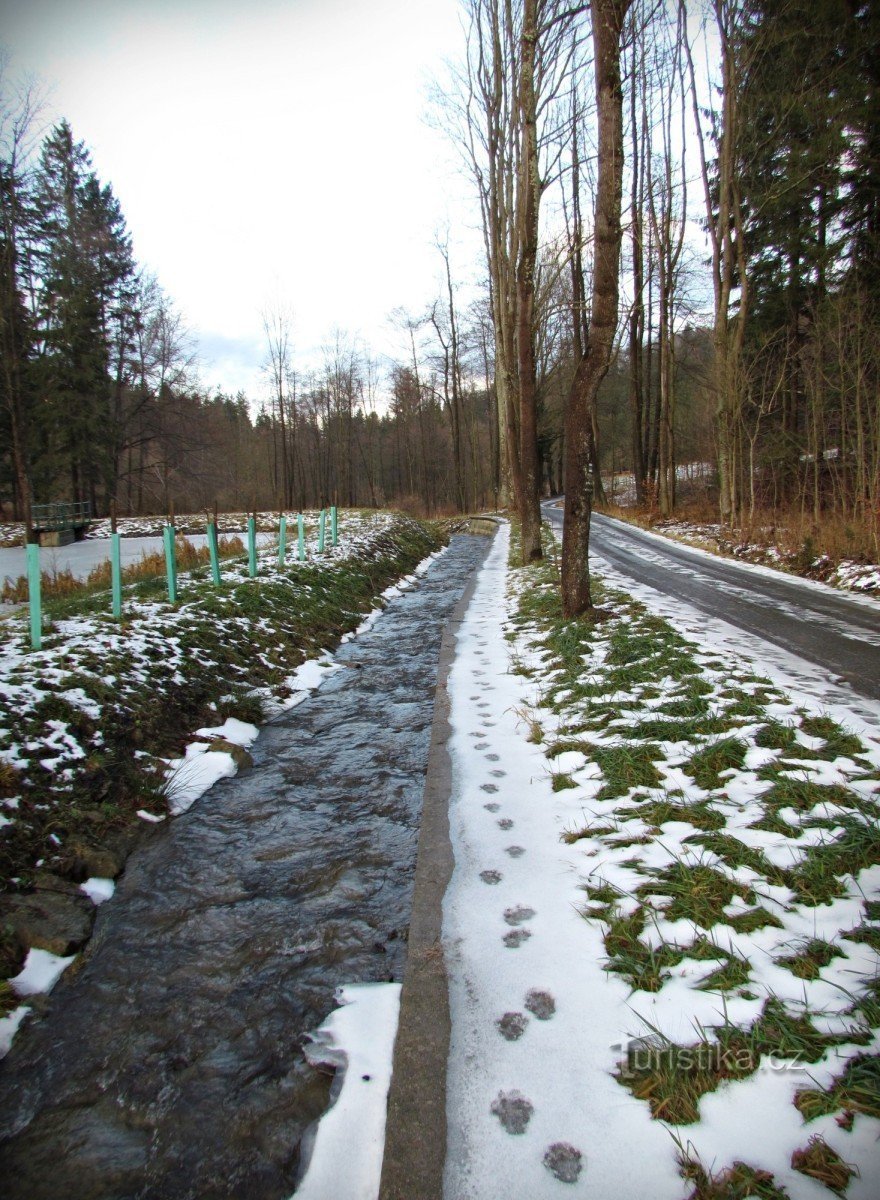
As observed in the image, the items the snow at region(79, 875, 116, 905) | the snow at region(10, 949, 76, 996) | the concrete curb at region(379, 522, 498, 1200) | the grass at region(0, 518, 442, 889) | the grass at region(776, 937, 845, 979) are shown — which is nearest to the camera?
the concrete curb at region(379, 522, 498, 1200)

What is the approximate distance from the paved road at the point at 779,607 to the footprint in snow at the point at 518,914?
3453mm

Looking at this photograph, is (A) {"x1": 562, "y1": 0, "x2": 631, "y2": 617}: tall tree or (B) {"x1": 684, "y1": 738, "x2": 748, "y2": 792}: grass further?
(A) {"x1": 562, "y1": 0, "x2": 631, "y2": 617}: tall tree

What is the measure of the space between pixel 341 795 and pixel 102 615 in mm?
3678

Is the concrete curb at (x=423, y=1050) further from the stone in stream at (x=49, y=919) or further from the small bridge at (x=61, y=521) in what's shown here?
the small bridge at (x=61, y=521)

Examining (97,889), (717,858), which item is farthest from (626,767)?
(97,889)

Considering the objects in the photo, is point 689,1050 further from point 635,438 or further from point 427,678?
point 635,438

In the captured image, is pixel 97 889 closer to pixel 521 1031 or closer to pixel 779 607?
pixel 521 1031

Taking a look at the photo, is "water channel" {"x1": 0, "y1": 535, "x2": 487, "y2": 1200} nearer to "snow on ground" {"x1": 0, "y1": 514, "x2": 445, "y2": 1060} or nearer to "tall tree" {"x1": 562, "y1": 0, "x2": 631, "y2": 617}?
"snow on ground" {"x1": 0, "y1": 514, "x2": 445, "y2": 1060}

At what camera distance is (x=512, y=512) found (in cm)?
2512

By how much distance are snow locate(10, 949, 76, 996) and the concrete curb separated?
1.65 meters

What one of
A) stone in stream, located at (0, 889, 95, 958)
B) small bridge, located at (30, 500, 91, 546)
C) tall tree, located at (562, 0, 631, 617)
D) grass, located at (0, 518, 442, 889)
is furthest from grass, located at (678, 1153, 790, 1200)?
small bridge, located at (30, 500, 91, 546)

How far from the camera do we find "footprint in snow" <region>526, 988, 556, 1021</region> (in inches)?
89.1

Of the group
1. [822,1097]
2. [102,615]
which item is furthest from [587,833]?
[102,615]

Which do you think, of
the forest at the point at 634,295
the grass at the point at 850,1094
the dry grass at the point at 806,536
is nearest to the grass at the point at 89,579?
the forest at the point at 634,295
